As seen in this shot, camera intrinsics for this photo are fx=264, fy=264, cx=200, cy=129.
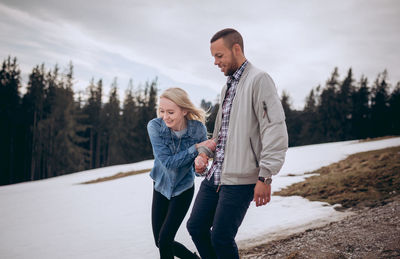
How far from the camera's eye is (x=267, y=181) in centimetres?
193

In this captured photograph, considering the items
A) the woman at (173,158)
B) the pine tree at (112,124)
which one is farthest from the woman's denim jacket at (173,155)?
the pine tree at (112,124)

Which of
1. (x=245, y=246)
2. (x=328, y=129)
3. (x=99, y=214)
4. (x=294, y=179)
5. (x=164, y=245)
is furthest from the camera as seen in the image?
(x=328, y=129)

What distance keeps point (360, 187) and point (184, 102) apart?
272 inches

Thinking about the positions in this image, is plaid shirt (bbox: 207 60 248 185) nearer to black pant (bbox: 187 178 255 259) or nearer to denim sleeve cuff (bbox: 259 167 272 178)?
black pant (bbox: 187 178 255 259)

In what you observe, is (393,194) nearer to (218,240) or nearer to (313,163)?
(218,240)

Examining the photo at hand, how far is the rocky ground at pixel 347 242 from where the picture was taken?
3245 mm

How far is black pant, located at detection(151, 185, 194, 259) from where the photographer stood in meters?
2.76

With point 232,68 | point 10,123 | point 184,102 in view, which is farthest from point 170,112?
point 10,123

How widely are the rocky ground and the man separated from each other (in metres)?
1.78

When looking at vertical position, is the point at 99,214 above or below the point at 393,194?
below

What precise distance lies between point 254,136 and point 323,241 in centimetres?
266

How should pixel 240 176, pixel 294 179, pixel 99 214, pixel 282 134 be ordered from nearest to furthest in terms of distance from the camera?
pixel 282 134 → pixel 240 176 → pixel 99 214 → pixel 294 179

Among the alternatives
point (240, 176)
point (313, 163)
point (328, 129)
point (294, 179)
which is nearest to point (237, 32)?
point (240, 176)

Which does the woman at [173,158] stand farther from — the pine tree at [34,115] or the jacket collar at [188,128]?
the pine tree at [34,115]
